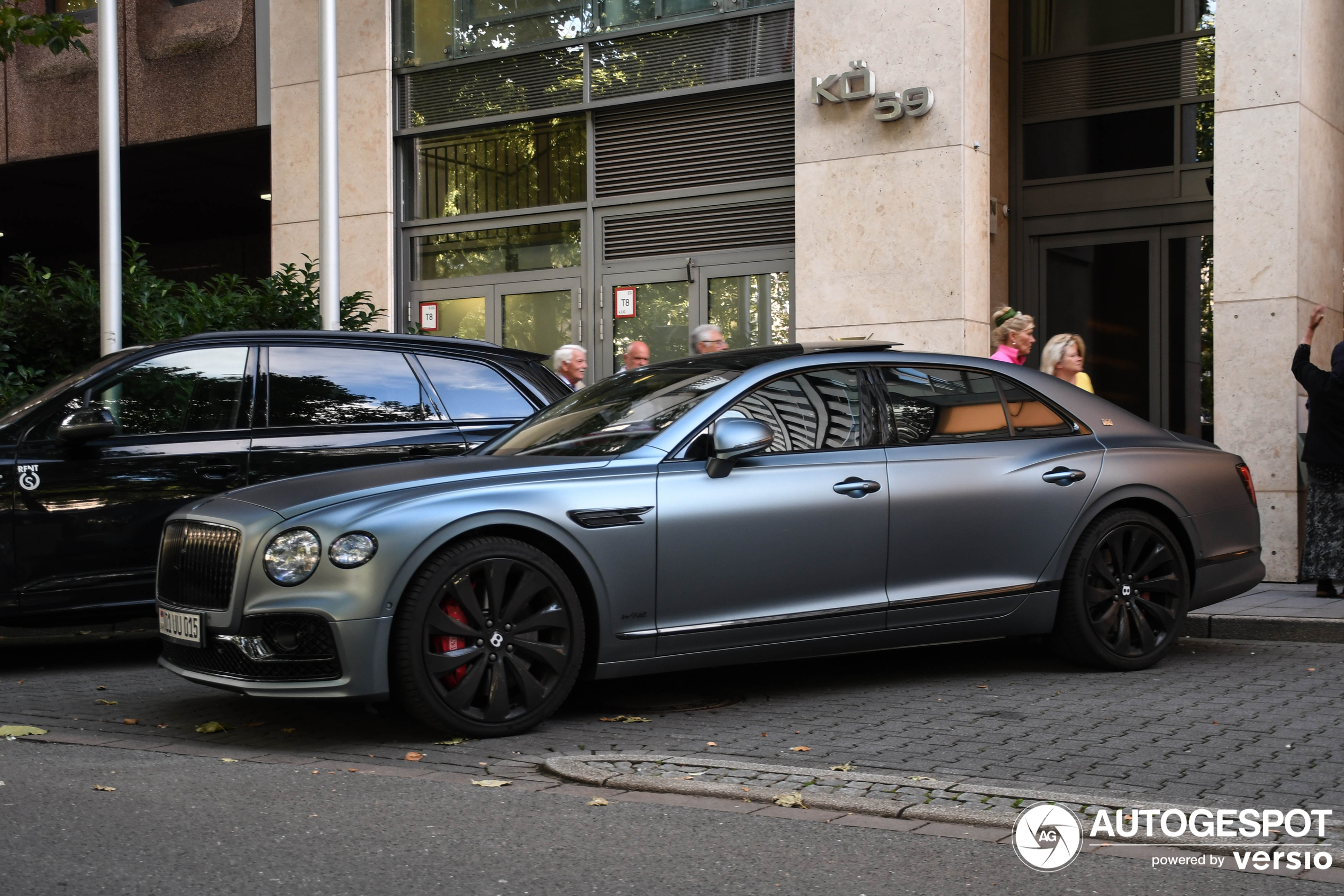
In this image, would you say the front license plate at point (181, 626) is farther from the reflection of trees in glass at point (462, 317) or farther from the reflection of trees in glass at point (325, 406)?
the reflection of trees in glass at point (462, 317)

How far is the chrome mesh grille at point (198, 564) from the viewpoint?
5.59 meters

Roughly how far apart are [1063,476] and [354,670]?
133 inches

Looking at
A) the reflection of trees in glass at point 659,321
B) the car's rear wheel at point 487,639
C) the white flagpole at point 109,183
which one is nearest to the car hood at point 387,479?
the car's rear wheel at point 487,639

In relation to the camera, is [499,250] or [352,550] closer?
[352,550]

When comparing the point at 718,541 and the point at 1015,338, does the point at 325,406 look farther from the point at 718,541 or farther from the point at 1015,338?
the point at 1015,338

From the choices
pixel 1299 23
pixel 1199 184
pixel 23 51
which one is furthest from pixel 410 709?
pixel 23 51

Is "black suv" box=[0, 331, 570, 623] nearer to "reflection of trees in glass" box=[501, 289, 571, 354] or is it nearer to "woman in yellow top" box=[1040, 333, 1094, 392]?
"woman in yellow top" box=[1040, 333, 1094, 392]

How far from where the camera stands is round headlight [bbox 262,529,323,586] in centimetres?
538

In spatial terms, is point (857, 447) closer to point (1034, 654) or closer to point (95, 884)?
point (1034, 654)

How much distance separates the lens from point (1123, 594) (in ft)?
23.1

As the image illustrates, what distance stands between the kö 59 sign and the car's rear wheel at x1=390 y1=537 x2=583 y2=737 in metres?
8.18

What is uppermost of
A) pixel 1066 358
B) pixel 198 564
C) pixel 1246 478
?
pixel 1066 358

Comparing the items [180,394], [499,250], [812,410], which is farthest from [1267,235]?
[180,394]

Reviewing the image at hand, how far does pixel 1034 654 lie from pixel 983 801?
3338 millimetres
